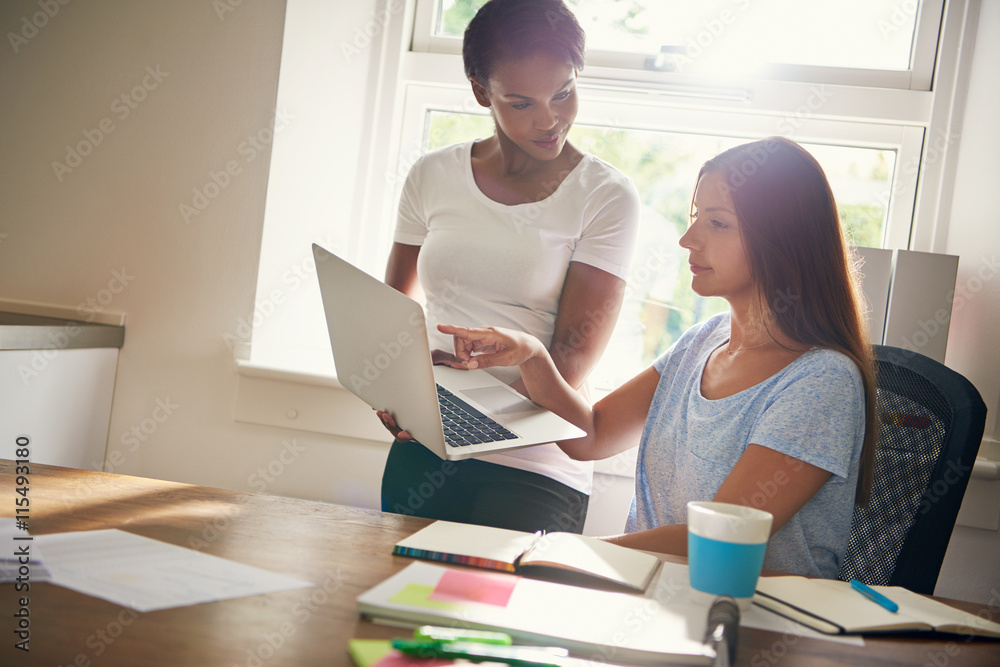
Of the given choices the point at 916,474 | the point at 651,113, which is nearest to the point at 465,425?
the point at 916,474

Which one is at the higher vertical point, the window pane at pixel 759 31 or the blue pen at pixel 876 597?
the window pane at pixel 759 31

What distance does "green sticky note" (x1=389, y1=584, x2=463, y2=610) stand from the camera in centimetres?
63

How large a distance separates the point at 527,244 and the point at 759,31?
3.44 feet

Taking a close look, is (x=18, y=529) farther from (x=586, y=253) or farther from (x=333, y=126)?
(x=333, y=126)

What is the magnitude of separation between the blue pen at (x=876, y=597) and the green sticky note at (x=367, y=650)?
1.60 ft

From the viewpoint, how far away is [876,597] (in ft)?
2.43

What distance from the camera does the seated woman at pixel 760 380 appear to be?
0.93 metres

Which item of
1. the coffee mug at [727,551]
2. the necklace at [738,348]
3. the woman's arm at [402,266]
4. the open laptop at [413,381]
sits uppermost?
the woman's arm at [402,266]

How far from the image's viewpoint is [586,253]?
4.29 ft

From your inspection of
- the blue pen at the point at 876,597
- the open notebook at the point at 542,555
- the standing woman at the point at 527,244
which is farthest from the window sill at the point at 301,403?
the blue pen at the point at 876,597

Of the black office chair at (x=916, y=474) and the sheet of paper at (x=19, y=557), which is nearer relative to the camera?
the sheet of paper at (x=19, y=557)

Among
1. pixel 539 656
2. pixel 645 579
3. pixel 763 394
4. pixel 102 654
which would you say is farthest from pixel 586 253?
pixel 102 654

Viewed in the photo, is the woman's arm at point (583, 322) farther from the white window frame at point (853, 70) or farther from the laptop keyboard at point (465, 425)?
the white window frame at point (853, 70)

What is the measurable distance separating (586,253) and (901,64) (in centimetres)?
114
